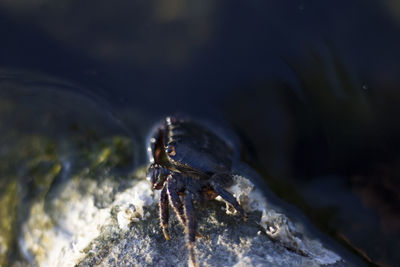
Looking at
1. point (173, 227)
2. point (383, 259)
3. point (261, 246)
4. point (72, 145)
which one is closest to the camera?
point (261, 246)

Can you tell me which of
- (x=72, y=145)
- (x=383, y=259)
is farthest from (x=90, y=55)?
(x=383, y=259)

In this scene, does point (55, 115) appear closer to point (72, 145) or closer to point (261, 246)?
point (72, 145)

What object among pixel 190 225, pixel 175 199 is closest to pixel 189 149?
pixel 175 199

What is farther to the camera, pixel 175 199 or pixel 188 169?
pixel 188 169

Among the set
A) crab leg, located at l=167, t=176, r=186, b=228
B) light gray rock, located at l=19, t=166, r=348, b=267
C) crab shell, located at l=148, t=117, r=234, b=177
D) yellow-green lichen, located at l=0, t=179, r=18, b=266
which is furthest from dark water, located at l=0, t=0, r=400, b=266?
crab leg, located at l=167, t=176, r=186, b=228

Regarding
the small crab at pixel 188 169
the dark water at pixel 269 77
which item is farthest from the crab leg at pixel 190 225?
the dark water at pixel 269 77

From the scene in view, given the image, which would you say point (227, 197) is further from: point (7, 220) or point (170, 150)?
point (7, 220)

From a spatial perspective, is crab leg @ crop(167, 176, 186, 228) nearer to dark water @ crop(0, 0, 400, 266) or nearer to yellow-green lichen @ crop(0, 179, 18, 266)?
dark water @ crop(0, 0, 400, 266)
